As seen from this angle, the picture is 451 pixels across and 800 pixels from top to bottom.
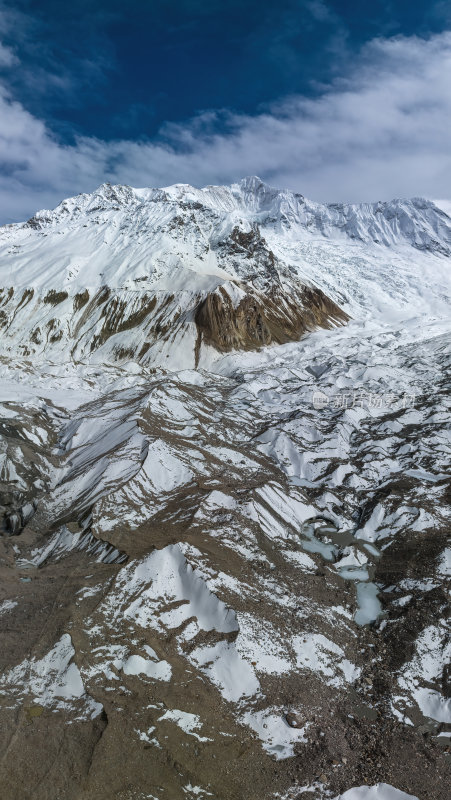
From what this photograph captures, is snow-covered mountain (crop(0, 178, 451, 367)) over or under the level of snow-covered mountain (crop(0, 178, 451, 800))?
over

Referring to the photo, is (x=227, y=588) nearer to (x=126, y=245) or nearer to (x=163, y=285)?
(x=163, y=285)

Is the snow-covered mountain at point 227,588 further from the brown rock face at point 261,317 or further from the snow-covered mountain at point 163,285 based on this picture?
the snow-covered mountain at point 163,285

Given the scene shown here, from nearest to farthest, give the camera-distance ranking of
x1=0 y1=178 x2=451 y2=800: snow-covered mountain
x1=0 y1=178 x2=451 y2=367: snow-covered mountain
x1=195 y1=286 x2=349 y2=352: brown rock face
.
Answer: x1=0 y1=178 x2=451 y2=800: snow-covered mountain < x1=195 y1=286 x2=349 y2=352: brown rock face < x1=0 y1=178 x2=451 y2=367: snow-covered mountain

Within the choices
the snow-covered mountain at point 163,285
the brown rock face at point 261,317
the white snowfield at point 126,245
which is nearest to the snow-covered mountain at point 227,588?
the brown rock face at point 261,317

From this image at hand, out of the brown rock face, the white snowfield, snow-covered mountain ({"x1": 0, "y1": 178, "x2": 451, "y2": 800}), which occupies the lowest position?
snow-covered mountain ({"x1": 0, "y1": 178, "x2": 451, "y2": 800})

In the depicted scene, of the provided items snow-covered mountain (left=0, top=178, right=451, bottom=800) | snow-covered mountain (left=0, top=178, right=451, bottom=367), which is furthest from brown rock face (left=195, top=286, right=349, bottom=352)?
snow-covered mountain (left=0, top=178, right=451, bottom=800)

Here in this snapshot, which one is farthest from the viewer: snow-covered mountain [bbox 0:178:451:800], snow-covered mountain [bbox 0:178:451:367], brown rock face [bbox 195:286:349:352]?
snow-covered mountain [bbox 0:178:451:367]

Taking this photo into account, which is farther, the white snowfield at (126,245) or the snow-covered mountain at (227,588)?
the white snowfield at (126,245)

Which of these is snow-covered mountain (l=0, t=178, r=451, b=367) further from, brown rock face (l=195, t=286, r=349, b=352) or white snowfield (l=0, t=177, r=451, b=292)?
white snowfield (l=0, t=177, r=451, b=292)
